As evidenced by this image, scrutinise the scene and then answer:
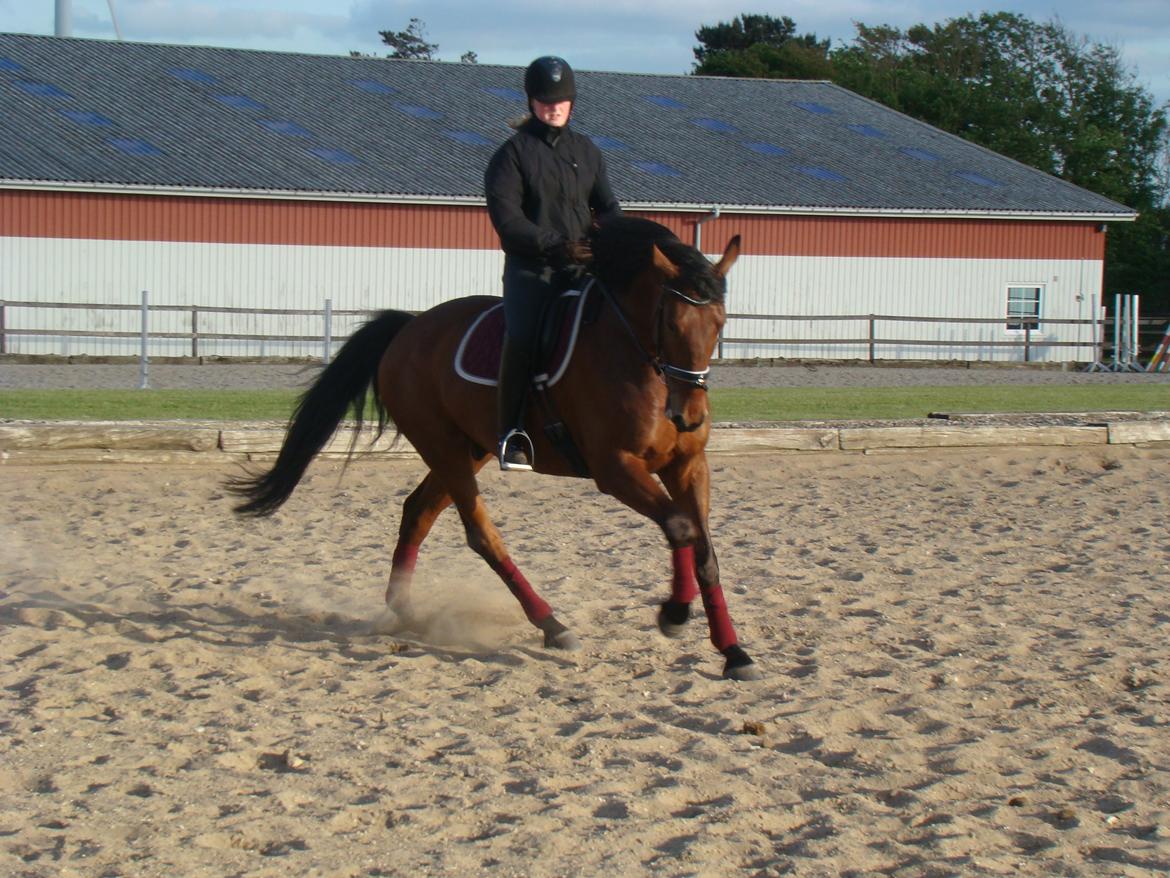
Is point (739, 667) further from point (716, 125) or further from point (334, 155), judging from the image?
point (716, 125)

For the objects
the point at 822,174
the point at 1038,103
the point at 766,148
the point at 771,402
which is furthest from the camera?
Result: the point at 1038,103

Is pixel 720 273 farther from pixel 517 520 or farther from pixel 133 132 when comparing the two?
pixel 133 132

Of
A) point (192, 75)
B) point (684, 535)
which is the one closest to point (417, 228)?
point (192, 75)

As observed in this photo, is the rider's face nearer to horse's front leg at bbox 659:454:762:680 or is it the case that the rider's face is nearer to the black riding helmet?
the black riding helmet

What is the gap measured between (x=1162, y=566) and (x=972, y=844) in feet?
14.6

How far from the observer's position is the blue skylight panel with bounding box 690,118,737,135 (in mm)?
A: 37188

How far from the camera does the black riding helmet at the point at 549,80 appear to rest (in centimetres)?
610

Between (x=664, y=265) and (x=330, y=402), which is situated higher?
(x=664, y=265)

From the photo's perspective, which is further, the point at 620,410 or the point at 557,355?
the point at 557,355

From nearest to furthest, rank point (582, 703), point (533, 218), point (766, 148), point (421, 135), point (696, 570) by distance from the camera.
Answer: point (582, 703) < point (696, 570) < point (533, 218) < point (421, 135) < point (766, 148)

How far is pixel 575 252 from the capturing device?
5930 millimetres

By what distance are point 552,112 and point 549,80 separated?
15 cm

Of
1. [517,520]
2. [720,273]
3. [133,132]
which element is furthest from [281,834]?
[133,132]

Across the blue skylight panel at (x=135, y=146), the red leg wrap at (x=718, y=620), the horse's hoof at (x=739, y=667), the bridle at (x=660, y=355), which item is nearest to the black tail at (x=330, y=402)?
the bridle at (x=660, y=355)
